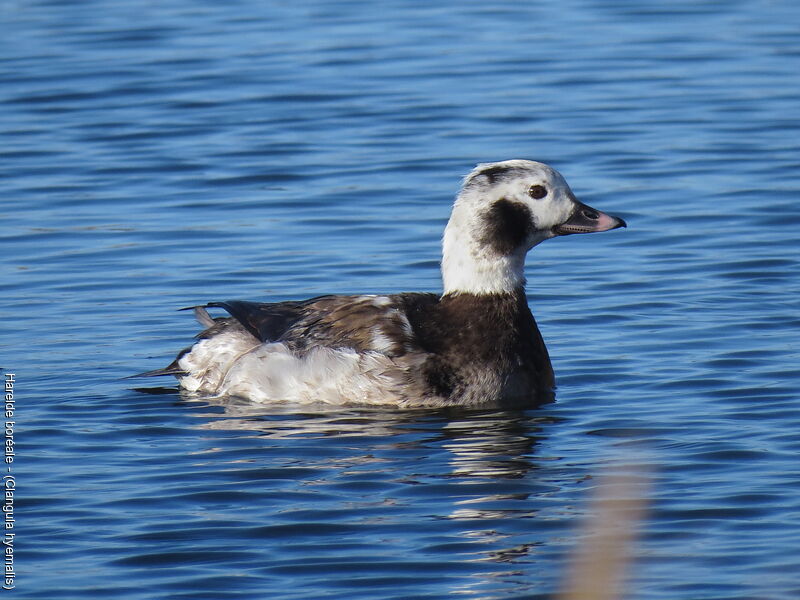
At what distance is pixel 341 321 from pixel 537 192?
131 cm

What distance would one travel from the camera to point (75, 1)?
24.2 m

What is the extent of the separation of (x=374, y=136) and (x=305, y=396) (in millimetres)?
7150

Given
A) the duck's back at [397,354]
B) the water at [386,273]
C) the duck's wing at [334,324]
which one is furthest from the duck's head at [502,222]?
the water at [386,273]

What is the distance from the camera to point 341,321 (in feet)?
31.4

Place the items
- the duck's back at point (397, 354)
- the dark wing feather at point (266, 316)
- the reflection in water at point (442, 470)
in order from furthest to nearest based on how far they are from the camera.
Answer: the dark wing feather at point (266, 316)
the duck's back at point (397, 354)
the reflection in water at point (442, 470)

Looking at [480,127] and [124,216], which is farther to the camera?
[480,127]

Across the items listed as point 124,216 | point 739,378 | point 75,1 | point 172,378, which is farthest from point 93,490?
point 75,1

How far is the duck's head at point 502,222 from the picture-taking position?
955 cm

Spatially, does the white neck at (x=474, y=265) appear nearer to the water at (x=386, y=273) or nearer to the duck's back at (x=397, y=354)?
the duck's back at (x=397, y=354)

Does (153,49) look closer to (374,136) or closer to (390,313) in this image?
(374,136)

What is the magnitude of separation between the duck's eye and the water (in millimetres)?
1086

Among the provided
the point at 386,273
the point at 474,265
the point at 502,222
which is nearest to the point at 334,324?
the point at 474,265

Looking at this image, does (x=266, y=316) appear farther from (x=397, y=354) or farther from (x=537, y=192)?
(x=537, y=192)

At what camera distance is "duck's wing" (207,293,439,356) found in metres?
9.41
